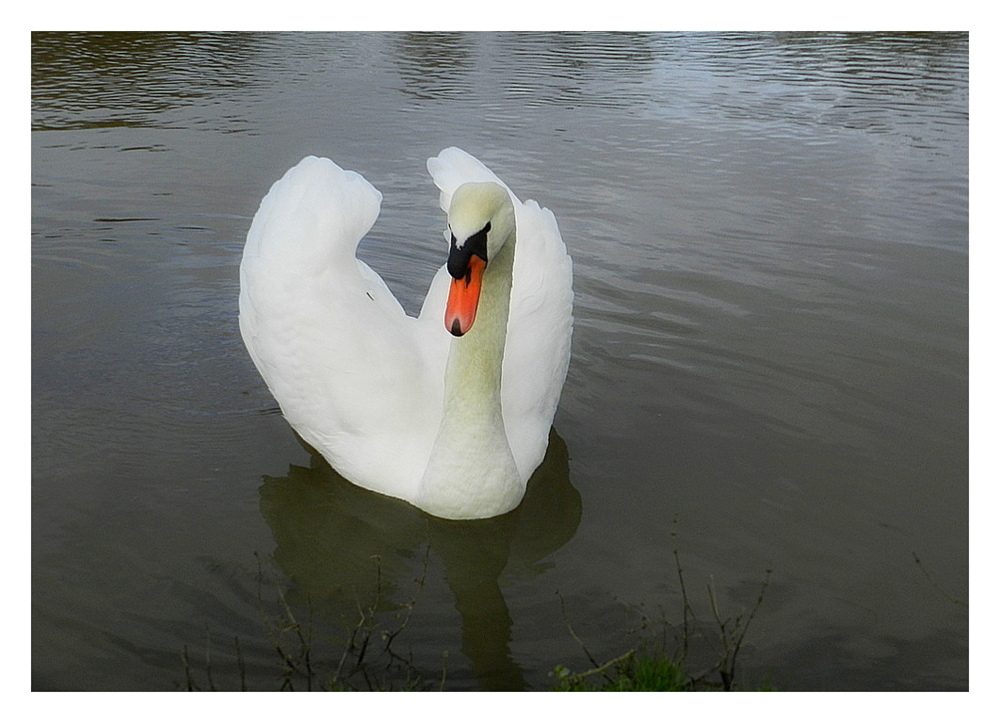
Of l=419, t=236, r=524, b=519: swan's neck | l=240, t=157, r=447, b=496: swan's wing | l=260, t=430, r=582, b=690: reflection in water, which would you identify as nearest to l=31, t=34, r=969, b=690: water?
l=260, t=430, r=582, b=690: reflection in water

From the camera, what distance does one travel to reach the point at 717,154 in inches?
426

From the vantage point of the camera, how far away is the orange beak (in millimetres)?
4148

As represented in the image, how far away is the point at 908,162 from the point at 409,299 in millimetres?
5381

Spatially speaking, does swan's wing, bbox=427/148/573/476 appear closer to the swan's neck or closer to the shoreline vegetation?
the swan's neck

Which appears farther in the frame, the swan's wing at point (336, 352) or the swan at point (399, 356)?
the swan's wing at point (336, 352)

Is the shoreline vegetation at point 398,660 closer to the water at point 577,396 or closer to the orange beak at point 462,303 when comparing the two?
the water at point 577,396

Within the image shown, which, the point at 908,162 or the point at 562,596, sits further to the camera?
the point at 908,162

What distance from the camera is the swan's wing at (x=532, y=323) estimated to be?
5348mm

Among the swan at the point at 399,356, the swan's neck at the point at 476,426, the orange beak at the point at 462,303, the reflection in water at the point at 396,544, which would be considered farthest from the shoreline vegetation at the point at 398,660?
the orange beak at the point at 462,303

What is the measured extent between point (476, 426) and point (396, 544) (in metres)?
0.67

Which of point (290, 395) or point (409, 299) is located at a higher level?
point (290, 395)

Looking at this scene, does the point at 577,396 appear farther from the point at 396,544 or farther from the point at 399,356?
the point at 396,544

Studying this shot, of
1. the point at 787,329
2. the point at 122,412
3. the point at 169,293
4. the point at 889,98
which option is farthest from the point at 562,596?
the point at 889,98

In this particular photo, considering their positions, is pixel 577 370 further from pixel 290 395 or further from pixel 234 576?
pixel 234 576
